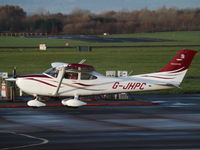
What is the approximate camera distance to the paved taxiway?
14859 millimetres

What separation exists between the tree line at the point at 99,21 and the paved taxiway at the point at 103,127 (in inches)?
3160

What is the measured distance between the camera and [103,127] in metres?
17.7

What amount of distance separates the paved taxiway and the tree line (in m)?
80.3

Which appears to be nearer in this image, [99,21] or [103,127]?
[103,127]

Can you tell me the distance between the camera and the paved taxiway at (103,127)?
1486cm

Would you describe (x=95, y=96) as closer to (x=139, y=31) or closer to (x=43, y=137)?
(x=43, y=137)

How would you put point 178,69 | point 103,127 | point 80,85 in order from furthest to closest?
point 178,69
point 80,85
point 103,127

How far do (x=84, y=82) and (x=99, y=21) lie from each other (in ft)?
282

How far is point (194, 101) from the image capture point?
24.9 metres

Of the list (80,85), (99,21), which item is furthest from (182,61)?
(99,21)

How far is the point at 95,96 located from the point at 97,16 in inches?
3235

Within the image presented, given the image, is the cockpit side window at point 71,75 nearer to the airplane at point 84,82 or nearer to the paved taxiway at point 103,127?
the airplane at point 84,82

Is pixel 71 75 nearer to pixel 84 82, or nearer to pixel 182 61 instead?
pixel 84 82

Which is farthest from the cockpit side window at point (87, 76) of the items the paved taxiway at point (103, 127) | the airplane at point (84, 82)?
the paved taxiway at point (103, 127)
